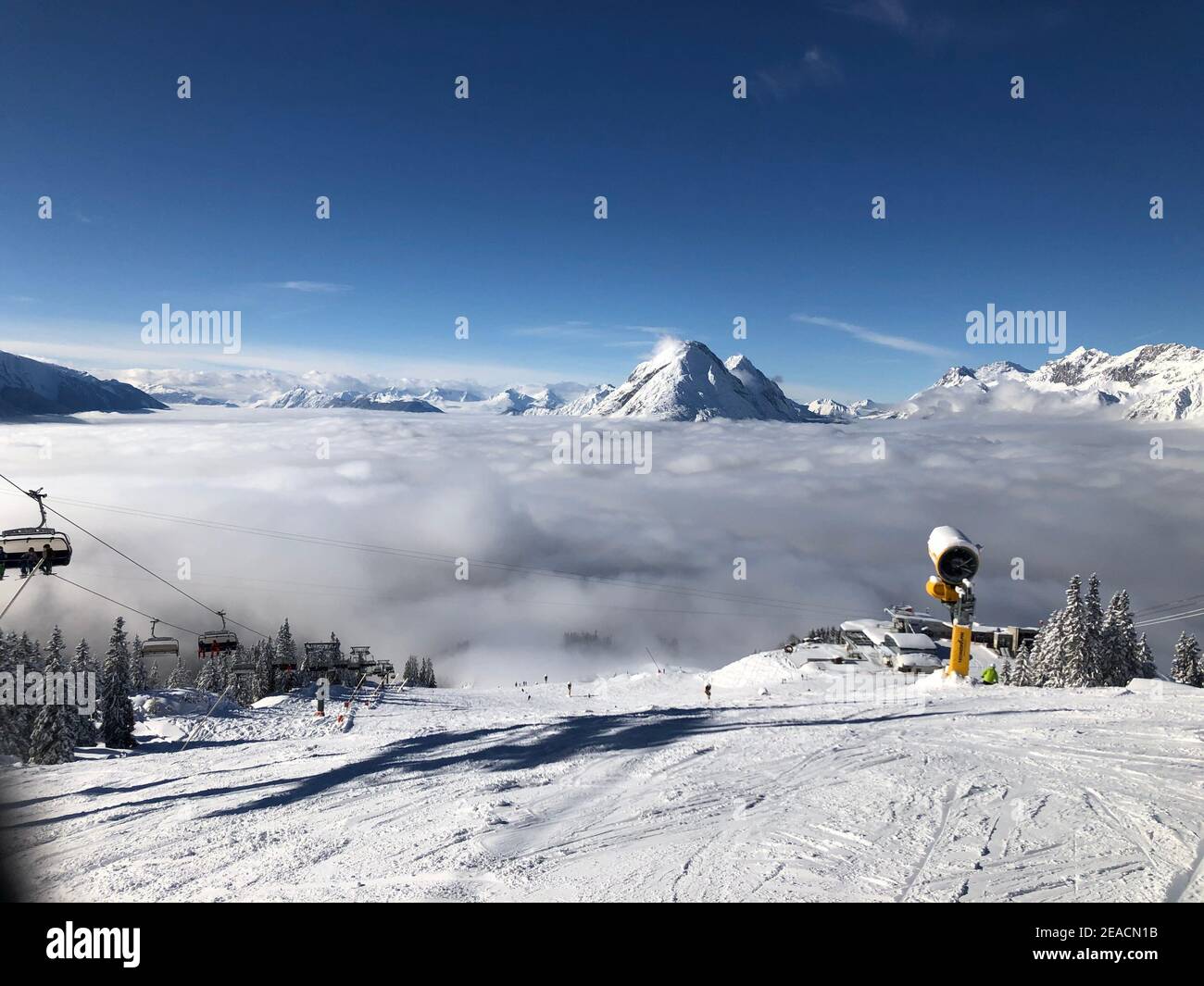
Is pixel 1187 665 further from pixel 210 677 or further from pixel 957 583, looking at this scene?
pixel 210 677

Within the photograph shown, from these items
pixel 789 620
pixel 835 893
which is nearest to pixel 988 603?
pixel 789 620

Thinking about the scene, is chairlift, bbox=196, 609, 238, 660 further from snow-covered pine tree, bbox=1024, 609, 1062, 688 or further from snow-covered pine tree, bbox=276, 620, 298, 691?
snow-covered pine tree, bbox=1024, 609, 1062, 688

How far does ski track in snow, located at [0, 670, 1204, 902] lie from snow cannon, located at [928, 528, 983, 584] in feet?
32.3

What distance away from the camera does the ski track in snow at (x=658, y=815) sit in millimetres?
7078

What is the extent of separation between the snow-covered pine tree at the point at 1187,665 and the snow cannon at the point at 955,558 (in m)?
34.1

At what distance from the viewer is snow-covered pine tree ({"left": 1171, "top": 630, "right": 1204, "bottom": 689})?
1746 inches

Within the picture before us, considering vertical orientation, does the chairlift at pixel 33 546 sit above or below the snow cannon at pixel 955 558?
above

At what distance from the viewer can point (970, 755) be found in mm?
11758

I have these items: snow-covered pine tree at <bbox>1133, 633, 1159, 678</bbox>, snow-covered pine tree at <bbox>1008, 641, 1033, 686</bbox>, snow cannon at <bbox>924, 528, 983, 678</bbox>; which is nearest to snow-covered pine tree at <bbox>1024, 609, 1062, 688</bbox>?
snow-covered pine tree at <bbox>1008, 641, 1033, 686</bbox>

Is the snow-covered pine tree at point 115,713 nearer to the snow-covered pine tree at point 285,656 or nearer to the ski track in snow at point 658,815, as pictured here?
the ski track in snow at point 658,815

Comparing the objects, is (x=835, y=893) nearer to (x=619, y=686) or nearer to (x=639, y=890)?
A: (x=639, y=890)

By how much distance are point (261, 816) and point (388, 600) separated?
617ft

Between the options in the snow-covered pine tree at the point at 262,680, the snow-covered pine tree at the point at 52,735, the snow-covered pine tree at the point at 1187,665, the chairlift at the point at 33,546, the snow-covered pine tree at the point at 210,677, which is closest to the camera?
the chairlift at the point at 33,546

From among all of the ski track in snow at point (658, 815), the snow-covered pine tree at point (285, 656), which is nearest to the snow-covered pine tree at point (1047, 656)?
the ski track in snow at point (658, 815)
